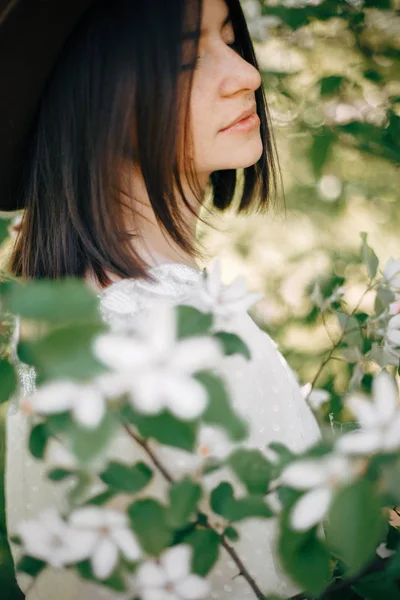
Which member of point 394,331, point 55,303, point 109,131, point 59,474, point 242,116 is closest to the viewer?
point 55,303

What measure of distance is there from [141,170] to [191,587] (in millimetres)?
734

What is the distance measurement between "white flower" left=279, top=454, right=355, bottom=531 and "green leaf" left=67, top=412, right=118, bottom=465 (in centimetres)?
14

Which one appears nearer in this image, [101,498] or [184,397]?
[184,397]

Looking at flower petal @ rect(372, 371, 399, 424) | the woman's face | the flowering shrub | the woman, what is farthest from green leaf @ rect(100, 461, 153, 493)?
the woman's face

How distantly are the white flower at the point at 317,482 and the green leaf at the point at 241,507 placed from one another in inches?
4.1

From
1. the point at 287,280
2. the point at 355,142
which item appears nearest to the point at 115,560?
the point at 355,142

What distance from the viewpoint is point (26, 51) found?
96cm

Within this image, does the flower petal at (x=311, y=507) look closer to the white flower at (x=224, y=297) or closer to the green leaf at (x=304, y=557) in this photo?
the green leaf at (x=304, y=557)

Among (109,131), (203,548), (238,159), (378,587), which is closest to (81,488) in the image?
(203,548)

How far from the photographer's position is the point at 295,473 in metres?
0.44

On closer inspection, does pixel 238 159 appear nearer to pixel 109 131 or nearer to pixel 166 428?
pixel 109 131

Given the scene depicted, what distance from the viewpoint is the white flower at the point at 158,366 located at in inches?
15.6

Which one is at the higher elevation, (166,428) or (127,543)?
(166,428)

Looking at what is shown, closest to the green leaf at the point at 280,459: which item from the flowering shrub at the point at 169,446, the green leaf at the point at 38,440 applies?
the flowering shrub at the point at 169,446
